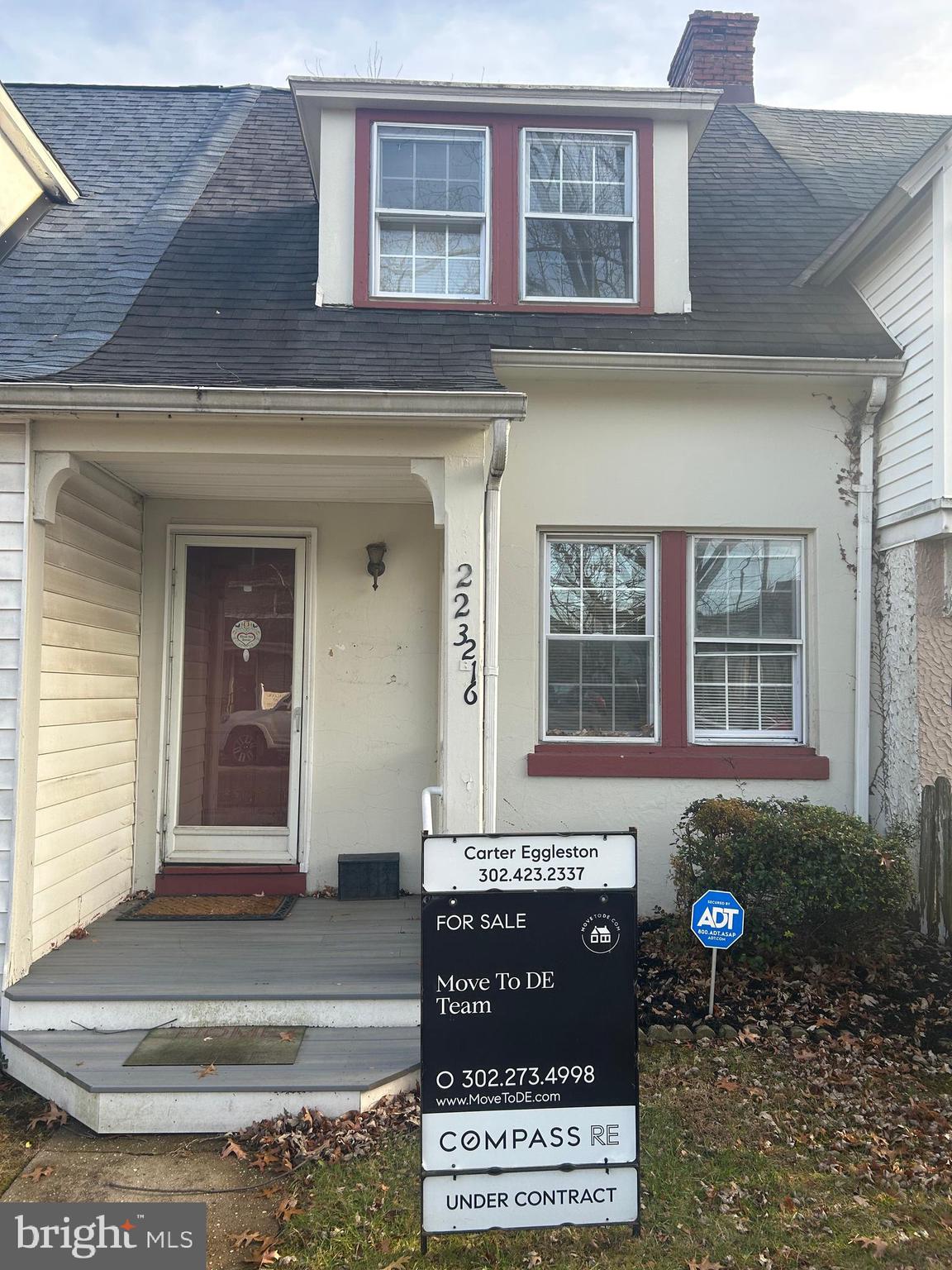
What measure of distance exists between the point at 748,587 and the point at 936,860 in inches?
88.4

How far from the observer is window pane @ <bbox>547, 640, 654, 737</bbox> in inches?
251

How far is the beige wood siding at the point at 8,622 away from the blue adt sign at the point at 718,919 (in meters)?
3.67

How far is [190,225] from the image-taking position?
22.2 feet

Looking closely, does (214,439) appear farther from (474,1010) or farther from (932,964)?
(932,964)

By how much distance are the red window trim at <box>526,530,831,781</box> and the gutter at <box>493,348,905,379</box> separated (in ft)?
3.94

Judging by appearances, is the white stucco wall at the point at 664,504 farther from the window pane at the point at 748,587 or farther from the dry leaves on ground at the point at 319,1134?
the dry leaves on ground at the point at 319,1134

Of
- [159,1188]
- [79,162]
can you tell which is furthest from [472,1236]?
[79,162]

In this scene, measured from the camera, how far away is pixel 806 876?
515 cm

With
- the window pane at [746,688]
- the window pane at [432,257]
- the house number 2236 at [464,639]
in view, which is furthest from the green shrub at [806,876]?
the window pane at [432,257]

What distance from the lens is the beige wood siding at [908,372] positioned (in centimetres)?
585

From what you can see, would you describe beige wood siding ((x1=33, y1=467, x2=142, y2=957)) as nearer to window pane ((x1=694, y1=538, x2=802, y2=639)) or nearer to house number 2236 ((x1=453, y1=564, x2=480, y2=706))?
house number 2236 ((x1=453, y1=564, x2=480, y2=706))

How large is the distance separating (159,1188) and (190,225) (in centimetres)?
646

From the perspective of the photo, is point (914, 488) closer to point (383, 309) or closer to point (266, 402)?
point (383, 309)

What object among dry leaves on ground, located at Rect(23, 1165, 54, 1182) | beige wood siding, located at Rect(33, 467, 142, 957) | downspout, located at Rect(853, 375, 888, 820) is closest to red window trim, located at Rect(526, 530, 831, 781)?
downspout, located at Rect(853, 375, 888, 820)
